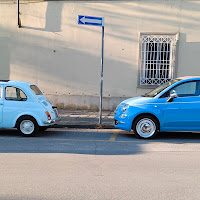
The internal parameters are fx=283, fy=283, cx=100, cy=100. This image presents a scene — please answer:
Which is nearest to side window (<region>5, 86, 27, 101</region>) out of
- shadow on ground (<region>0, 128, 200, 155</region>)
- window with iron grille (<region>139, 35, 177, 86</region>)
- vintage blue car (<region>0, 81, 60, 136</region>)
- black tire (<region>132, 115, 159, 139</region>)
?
vintage blue car (<region>0, 81, 60, 136</region>)

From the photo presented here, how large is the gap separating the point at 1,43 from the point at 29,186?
Result: 10.2 m

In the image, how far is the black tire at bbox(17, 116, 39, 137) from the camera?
7840 mm

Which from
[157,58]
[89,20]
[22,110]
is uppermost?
[89,20]

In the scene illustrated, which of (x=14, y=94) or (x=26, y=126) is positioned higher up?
(x=14, y=94)

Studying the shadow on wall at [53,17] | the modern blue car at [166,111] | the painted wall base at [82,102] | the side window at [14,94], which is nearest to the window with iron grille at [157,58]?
the painted wall base at [82,102]

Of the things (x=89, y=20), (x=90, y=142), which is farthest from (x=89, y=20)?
(x=90, y=142)

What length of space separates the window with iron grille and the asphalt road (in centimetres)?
490

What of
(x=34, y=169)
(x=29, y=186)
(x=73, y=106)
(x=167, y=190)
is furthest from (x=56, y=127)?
A: (x=167, y=190)

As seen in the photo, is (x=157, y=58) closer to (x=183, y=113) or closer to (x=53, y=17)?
(x=53, y=17)

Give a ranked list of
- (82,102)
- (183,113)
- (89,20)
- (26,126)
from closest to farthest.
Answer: (183,113), (26,126), (89,20), (82,102)

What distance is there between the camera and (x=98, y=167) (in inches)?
205

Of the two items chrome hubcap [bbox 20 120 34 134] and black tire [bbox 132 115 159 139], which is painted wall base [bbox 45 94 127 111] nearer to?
black tire [bbox 132 115 159 139]

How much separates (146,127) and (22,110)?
345cm

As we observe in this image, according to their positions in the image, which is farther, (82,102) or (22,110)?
(82,102)
